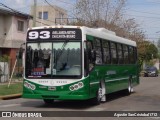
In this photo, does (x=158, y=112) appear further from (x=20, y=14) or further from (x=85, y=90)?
(x=20, y=14)

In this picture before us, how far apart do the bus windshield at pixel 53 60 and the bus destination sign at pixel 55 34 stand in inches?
7.6

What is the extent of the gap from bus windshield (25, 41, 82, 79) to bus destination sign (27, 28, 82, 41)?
0.64 feet

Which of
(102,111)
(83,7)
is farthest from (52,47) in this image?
(83,7)

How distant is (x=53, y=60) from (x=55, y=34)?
995 mm

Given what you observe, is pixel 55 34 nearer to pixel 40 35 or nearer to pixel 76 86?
pixel 40 35

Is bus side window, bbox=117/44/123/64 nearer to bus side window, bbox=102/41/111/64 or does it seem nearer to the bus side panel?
bus side window, bbox=102/41/111/64

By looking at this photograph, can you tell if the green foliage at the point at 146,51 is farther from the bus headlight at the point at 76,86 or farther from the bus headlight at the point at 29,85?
the bus headlight at the point at 76,86

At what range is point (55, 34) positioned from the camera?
15.8 meters

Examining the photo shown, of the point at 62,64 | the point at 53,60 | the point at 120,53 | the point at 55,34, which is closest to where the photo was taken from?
the point at 62,64

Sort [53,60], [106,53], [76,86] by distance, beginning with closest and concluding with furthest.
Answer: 1. [76,86]
2. [53,60]
3. [106,53]

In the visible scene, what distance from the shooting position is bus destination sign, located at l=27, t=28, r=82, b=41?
15.6 meters

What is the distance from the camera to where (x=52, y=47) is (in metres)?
15.7

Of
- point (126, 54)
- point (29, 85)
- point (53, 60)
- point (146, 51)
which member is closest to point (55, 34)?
point (53, 60)

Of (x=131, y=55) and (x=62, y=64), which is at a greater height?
(x=131, y=55)
